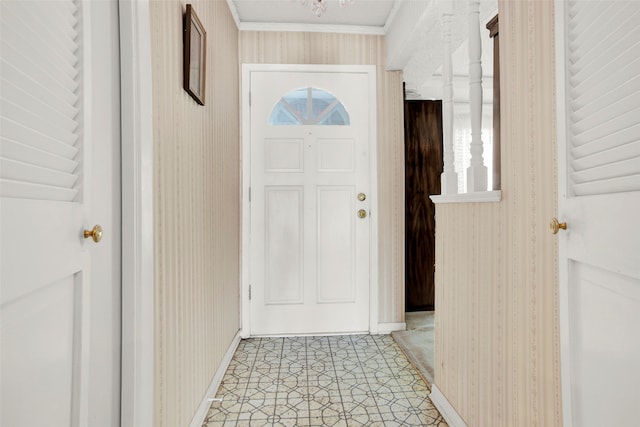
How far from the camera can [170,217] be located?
4.30 feet

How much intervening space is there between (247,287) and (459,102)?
3.03 m

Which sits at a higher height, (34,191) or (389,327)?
(34,191)

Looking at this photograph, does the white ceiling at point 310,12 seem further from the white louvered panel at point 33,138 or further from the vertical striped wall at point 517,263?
the white louvered panel at point 33,138

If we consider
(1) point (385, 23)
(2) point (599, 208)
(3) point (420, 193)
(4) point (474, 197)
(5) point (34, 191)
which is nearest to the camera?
(5) point (34, 191)

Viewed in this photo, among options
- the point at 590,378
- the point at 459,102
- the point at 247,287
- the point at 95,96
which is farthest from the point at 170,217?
the point at 459,102

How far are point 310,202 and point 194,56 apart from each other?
57.9 inches

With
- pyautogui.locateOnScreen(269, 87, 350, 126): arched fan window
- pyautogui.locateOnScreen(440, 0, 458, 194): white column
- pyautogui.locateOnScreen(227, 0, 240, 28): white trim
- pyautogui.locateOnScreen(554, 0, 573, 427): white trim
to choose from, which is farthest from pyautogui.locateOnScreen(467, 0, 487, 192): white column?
pyautogui.locateOnScreen(227, 0, 240, 28): white trim

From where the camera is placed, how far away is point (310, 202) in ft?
9.24

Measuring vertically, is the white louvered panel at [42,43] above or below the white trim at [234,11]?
below

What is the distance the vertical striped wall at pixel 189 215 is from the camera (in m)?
1.23

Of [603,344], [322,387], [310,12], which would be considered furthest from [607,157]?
[310,12]

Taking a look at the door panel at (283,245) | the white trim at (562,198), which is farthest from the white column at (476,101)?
the door panel at (283,245)

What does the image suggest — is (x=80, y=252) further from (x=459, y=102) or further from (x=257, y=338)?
(x=459, y=102)

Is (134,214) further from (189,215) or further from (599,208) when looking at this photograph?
(599,208)
